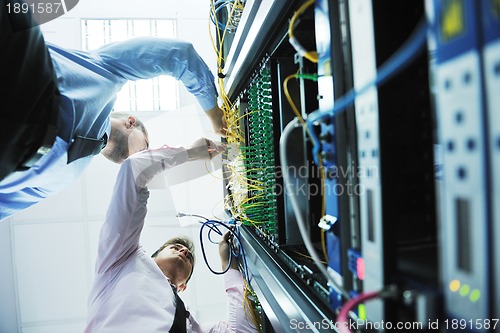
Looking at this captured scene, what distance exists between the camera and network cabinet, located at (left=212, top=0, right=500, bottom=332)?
0.28 metres

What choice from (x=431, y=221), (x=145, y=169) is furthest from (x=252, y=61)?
(x=431, y=221)

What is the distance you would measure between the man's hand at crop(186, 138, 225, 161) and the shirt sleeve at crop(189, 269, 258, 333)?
71 cm

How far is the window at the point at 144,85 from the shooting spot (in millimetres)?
3113

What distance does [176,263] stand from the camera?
6.55 feet

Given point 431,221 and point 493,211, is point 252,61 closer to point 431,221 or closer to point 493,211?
point 431,221

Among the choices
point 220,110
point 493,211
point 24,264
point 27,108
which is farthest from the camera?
point 24,264

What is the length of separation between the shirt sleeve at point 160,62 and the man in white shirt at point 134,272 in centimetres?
27

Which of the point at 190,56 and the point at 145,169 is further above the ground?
the point at 190,56

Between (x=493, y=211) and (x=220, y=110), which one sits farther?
(x=220, y=110)

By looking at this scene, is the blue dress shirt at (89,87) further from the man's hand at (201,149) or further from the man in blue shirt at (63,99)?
the man's hand at (201,149)

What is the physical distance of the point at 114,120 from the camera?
1635 millimetres

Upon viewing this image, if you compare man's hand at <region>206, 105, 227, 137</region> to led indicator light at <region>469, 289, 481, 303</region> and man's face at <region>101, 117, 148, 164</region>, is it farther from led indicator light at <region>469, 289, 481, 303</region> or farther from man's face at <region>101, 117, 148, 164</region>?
led indicator light at <region>469, 289, 481, 303</region>

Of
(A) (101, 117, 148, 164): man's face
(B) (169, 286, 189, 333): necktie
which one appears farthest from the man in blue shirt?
(B) (169, 286, 189, 333): necktie

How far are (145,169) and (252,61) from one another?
0.69 m
